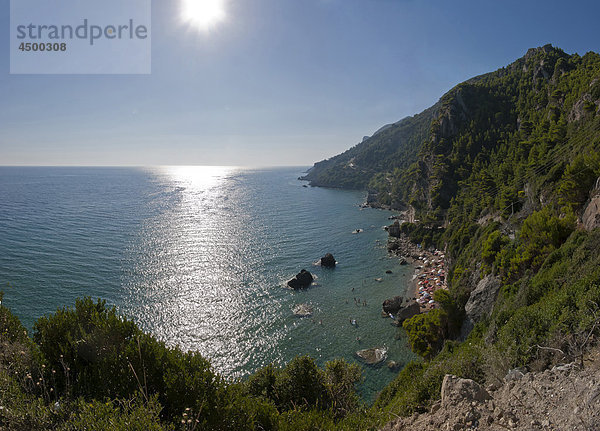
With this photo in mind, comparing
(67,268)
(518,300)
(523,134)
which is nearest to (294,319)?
(518,300)

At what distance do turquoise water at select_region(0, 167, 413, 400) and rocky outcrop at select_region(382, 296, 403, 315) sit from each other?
5.76ft

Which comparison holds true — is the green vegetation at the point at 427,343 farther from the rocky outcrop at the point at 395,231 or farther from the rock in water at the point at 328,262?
the rock in water at the point at 328,262

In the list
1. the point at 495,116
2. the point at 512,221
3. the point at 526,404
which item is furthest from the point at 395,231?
the point at 526,404

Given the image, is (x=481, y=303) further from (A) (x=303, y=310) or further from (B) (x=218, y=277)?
(B) (x=218, y=277)

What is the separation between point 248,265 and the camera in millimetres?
60719

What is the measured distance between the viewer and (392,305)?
4341cm

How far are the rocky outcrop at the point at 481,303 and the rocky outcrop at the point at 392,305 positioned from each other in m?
13.0

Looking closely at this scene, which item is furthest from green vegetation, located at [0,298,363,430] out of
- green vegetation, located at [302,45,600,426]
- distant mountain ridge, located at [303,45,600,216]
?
distant mountain ridge, located at [303,45,600,216]

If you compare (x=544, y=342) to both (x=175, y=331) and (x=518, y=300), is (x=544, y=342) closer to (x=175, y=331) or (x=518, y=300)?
(x=518, y=300)

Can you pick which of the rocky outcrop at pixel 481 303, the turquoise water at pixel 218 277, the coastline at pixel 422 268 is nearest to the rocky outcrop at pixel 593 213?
the rocky outcrop at pixel 481 303

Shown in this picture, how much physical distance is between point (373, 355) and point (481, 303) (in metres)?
14.1

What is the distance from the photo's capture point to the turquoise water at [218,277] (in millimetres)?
37312

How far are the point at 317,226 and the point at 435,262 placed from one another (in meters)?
39.6

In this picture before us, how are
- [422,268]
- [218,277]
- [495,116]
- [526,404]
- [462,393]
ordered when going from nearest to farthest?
1. [526,404]
2. [462,393]
3. [218,277]
4. [422,268]
5. [495,116]
